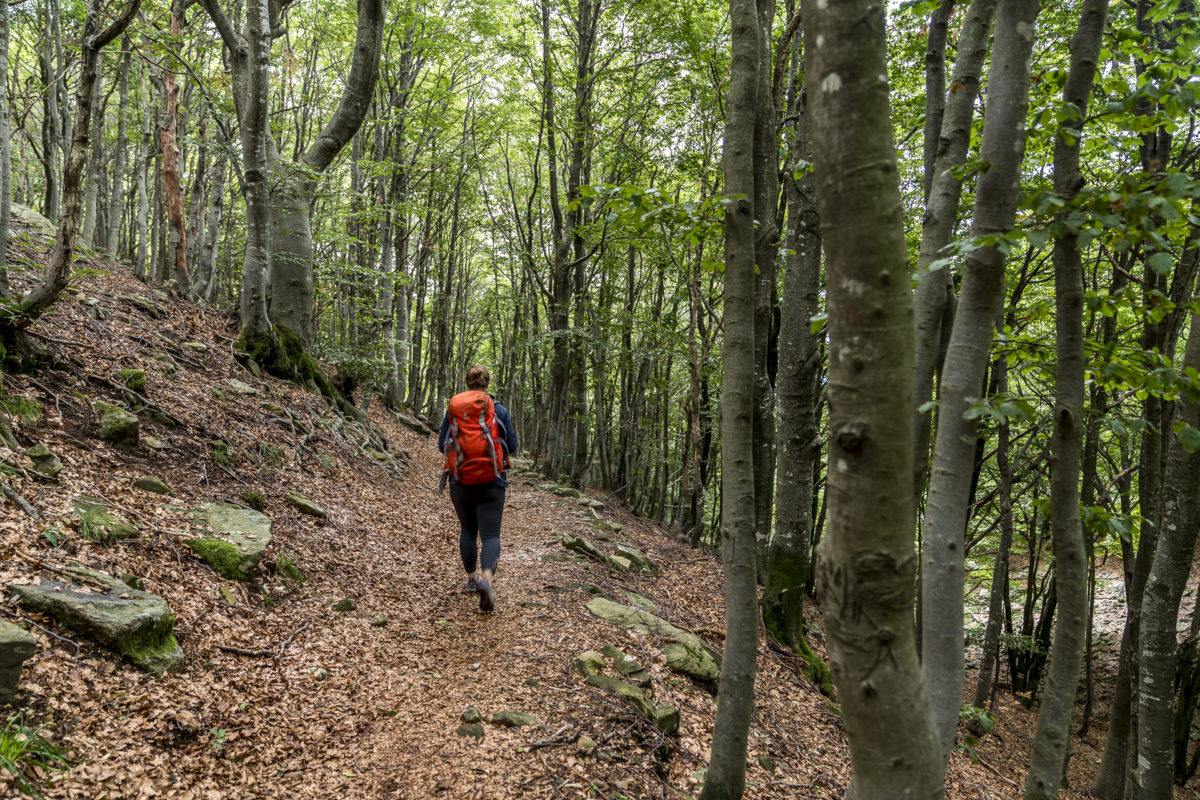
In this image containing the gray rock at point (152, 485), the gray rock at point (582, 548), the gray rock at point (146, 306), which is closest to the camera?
the gray rock at point (152, 485)

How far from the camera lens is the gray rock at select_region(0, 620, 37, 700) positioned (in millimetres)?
2523

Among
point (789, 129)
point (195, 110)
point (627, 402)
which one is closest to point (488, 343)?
point (627, 402)

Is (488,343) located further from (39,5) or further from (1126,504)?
(1126,504)

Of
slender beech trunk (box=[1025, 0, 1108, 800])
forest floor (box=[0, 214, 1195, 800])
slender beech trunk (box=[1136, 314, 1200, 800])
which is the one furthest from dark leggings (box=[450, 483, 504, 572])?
slender beech trunk (box=[1136, 314, 1200, 800])

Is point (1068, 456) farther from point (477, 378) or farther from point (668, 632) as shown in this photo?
point (477, 378)

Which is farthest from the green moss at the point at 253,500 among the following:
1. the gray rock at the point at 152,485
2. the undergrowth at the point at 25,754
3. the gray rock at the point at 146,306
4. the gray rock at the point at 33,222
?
the gray rock at the point at 33,222

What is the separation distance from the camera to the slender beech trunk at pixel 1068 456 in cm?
311

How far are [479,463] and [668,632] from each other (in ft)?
7.64

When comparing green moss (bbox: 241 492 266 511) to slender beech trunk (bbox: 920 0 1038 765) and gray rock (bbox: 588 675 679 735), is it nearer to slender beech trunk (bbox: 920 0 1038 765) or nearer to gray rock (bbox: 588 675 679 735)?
gray rock (bbox: 588 675 679 735)

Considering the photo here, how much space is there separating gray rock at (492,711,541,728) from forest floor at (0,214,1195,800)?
77mm

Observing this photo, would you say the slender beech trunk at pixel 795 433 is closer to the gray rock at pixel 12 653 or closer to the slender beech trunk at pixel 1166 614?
the slender beech trunk at pixel 1166 614

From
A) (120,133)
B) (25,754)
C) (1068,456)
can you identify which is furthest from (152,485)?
(120,133)

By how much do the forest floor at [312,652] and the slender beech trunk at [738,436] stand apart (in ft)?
2.26

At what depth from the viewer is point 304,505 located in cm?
619
